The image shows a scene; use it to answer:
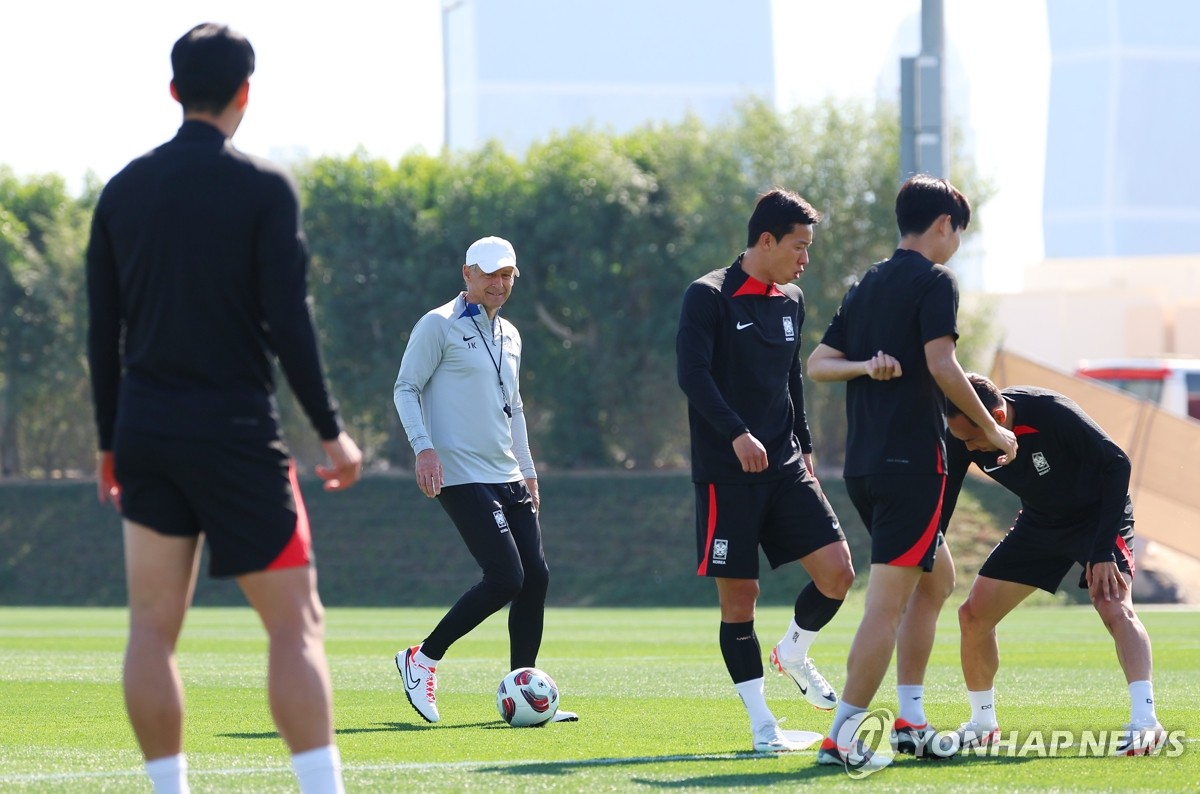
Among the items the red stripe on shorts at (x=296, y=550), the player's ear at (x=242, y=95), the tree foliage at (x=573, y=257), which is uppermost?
the player's ear at (x=242, y=95)

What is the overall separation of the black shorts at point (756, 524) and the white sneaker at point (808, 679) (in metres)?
0.73

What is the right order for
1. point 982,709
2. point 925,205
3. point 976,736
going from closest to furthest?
point 925,205, point 976,736, point 982,709

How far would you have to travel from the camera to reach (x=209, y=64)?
5.04 m

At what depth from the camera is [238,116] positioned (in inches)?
202

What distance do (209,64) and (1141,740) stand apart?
4.54 meters

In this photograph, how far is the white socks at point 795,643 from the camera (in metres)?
8.03

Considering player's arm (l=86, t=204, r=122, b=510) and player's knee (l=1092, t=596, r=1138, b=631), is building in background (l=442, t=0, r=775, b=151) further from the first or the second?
player's arm (l=86, t=204, r=122, b=510)

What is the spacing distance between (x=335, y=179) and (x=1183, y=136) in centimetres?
6693

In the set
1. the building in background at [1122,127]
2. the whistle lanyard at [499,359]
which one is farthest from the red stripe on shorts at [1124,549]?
the building in background at [1122,127]

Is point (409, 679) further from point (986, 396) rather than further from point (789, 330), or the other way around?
point (986, 396)

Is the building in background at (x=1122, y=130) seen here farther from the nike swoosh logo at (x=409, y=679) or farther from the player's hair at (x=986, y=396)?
the player's hair at (x=986, y=396)

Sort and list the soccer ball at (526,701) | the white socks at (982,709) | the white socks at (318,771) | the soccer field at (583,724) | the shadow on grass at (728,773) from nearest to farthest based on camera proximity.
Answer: the white socks at (318,771) → the shadow on grass at (728,773) → the soccer field at (583,724) → the white socks at (982,709) → the soccer ball at (526,701)

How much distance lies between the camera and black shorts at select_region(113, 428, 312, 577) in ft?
16.1

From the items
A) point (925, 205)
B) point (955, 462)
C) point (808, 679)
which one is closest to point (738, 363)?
point (955, 462)
